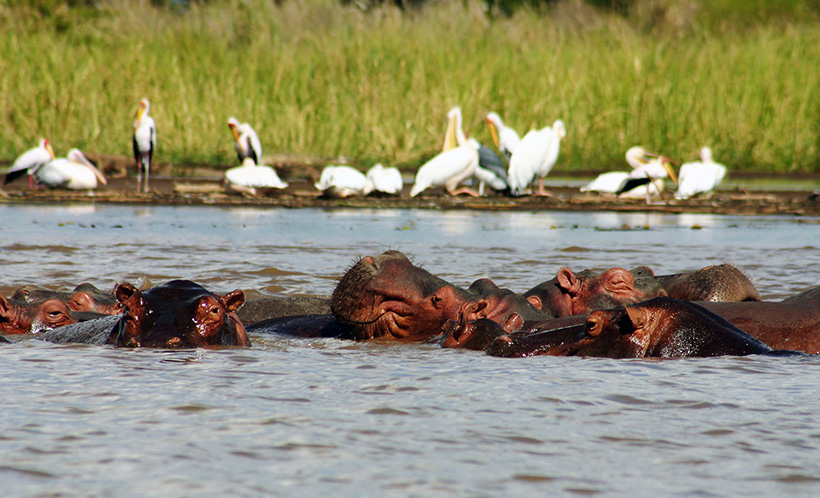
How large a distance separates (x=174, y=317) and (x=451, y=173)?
11.2m

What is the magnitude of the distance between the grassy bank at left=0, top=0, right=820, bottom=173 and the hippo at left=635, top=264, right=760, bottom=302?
1360cm

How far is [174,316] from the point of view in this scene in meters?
3.91

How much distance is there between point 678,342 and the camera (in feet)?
12.2

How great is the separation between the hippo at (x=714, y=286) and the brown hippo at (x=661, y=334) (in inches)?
31.8

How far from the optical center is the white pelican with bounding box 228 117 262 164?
55.3 feet

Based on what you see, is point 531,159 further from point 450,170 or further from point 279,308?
point 279,308

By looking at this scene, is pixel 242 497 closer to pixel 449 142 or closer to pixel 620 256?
pixel 620 256

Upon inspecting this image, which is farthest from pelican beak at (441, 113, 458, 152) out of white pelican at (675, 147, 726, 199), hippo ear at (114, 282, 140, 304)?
hippo ear at (114, 282, 140, 304)

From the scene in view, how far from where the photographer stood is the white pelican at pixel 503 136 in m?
17.1

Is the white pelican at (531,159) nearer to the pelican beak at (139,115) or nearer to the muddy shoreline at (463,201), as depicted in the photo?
the muddy shoreline at (463,201)

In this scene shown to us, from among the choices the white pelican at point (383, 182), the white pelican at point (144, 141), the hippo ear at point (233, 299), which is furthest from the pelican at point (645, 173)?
the hippo ear at point (233, 299)

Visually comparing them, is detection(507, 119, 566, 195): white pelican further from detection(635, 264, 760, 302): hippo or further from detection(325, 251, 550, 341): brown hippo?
detection(325, 251, 550, 341): brown hippo

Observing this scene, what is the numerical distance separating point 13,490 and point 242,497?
0.45 meters

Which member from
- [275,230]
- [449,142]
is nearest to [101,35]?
[449,142]
